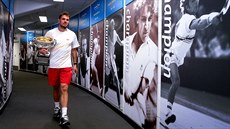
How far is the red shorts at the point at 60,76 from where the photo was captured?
11.9 feet

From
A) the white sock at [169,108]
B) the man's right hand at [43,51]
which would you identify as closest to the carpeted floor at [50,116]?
the man's right hand at [43,51]

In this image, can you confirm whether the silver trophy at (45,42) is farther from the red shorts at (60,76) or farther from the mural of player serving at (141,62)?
the mural of player serving at (141,62)

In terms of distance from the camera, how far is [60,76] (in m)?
3.66

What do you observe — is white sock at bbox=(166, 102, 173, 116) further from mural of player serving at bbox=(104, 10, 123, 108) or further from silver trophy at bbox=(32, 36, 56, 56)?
silver trophy at bbox=(32, 36, 56, 56)

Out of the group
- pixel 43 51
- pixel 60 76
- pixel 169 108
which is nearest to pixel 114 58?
pixel 60 76

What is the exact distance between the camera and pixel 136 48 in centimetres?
353

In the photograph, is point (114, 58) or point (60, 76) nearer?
point (60, 76)

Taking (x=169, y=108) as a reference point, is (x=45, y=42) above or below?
above

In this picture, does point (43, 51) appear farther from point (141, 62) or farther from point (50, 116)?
point (141, 62)

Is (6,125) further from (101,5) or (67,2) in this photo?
(67,2)

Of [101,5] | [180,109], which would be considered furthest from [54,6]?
[180,109]

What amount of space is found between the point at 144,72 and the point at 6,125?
2.11m

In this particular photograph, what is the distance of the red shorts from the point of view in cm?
362

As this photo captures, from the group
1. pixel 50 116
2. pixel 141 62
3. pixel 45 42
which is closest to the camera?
pixel 141 62
